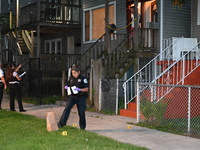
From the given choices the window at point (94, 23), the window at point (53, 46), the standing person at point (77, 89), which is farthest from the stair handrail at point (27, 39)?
the standing person at point (77, 89)

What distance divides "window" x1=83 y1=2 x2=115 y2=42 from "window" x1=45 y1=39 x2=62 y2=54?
4.63 m

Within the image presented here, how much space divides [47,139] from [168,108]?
4025 millimetres

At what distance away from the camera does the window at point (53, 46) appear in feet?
77.5

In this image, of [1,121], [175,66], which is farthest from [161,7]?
[1,121]

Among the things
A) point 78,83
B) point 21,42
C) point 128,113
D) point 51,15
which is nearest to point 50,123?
point 78,83

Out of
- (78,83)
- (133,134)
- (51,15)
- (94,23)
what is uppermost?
(51,15)

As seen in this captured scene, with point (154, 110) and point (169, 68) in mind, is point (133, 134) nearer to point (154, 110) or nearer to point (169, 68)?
point (154, 110)

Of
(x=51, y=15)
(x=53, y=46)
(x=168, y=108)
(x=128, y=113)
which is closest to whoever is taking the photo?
(x=168, y=108)

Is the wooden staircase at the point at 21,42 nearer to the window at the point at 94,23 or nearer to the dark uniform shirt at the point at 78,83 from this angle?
the window at the point at 94,23

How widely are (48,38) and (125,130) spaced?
16.0m

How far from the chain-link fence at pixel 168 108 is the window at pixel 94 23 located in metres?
7.35

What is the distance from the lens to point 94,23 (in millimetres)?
18703

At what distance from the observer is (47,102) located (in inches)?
623

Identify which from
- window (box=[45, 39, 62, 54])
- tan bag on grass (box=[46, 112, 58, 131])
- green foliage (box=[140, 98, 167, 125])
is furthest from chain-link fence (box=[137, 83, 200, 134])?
window (box=[45, 39, 62, 54])
